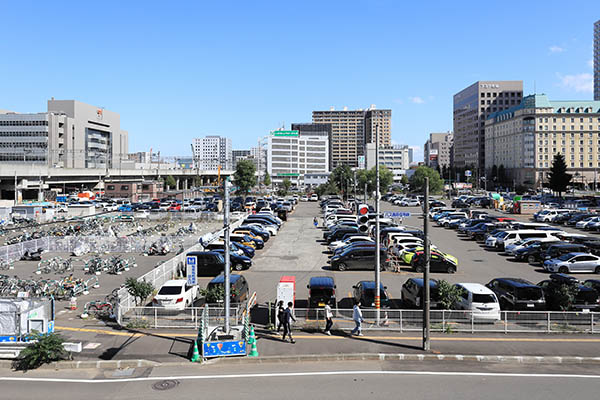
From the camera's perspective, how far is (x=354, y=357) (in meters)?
14.0

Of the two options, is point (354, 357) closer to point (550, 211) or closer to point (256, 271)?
point (256, 271)

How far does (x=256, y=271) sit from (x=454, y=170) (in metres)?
170

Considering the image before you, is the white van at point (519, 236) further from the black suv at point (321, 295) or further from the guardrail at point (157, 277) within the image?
the guardrail at point (157, 277)

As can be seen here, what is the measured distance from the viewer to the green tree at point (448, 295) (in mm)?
17453

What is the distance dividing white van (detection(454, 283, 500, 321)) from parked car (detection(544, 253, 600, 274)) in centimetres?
1252

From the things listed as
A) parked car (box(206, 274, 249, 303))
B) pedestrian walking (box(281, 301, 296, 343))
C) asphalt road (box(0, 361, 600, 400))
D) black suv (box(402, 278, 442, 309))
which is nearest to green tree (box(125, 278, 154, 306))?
parked car (box(206, 274, 249, 303))

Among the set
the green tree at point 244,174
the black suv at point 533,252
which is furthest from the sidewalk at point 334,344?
the green tree at point 244,174

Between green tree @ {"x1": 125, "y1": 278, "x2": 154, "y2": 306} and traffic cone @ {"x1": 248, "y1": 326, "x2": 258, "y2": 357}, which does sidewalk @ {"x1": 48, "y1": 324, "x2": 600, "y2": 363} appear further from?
green tree @ {"x1": 125, "y1": 278, "x2": 154, "y2": 306}

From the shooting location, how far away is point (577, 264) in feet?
89.2

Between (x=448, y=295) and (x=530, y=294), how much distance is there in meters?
3.81

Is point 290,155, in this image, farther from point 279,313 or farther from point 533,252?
point 279,313

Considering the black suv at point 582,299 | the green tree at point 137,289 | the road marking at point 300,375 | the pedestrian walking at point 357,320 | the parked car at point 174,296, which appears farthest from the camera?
the parked car at point 174,296

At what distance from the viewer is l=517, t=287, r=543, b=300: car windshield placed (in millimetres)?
18547

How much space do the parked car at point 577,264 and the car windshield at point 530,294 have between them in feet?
34.2
